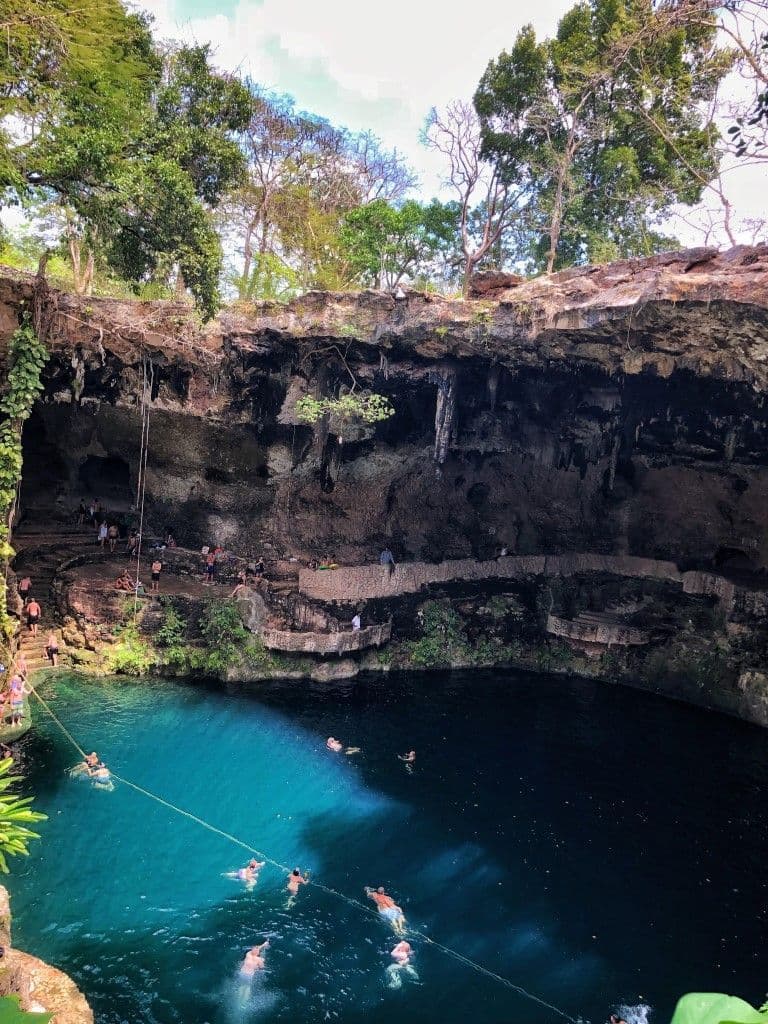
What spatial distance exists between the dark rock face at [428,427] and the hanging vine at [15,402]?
3.31 feet

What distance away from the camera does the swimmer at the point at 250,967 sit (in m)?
8.66

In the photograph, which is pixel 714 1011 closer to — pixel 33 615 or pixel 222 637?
pixel 222 637

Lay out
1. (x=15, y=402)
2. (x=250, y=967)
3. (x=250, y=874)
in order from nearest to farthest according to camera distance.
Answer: (x=250, y=967) < (x=250, y=874) < (x=15, y=402)

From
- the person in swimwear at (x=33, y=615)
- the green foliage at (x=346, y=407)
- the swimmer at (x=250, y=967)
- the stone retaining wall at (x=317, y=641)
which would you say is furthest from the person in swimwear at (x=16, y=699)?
the green foliage at (x=346, y=407)

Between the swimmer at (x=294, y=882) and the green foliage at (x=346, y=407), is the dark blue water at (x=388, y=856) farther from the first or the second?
the green foliage at (x=346, y=407)

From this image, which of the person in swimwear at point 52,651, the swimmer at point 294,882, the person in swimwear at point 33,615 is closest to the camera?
the swimmer at point 294,882

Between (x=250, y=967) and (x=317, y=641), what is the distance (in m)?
10.2

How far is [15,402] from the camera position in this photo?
14.7 m

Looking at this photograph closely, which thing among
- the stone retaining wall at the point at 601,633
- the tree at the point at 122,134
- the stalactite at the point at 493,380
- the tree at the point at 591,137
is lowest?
the stone retaining wall at the point at 601,633

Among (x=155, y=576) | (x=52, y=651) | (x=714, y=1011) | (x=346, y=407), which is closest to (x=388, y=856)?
(x=52, y=651)

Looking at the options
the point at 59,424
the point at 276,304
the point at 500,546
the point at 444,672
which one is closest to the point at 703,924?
the point at 444,672

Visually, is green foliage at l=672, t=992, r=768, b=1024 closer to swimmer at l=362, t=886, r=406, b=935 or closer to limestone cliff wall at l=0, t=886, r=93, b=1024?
limestone cliff wall at l=0, t=886, r=93, b=1024

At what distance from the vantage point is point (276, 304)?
1856 centimetres

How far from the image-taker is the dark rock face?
1633 centimetres
